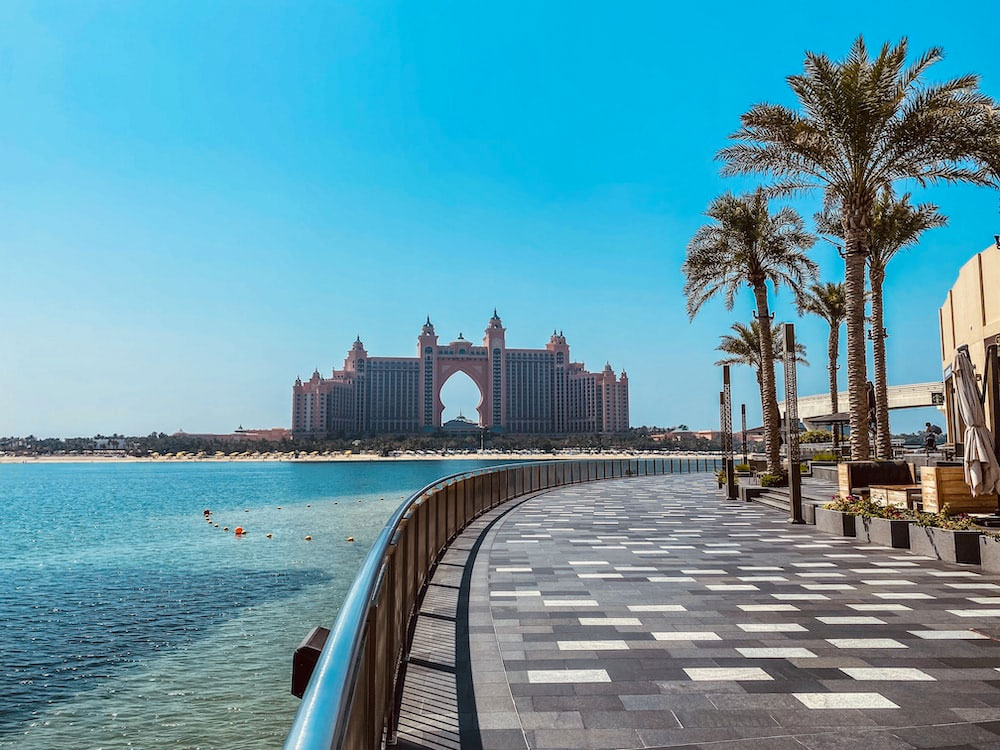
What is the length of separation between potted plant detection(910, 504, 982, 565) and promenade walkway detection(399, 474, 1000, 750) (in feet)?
1.03

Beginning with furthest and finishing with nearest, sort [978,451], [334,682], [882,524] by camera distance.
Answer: [882,524] < [978,451] < [334,682]

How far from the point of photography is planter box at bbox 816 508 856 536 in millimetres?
13227

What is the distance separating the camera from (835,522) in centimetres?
1373

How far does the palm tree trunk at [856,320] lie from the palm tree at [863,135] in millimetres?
22

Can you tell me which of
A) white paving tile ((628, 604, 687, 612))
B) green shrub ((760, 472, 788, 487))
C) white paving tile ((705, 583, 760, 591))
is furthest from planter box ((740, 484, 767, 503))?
white paving tile ((628, 604, 687, 612))

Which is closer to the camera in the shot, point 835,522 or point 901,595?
point 901,595

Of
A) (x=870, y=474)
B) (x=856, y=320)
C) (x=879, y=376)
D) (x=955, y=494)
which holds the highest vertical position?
(x=856, y=320)

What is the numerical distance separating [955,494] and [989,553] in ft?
7.64

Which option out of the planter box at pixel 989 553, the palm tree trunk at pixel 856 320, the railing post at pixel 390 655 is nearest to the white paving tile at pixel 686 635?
the railing post at pixel 390 655

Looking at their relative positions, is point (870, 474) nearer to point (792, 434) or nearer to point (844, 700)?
point (792, 434)

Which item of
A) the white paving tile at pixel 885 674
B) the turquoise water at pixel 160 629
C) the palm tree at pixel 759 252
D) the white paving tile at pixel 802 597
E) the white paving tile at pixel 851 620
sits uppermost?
the palm tree at pixel 759 252

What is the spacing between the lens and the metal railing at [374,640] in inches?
59.5

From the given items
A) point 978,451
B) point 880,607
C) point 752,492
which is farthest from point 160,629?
point 752,492

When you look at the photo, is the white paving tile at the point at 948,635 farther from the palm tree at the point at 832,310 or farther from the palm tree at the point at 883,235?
the palm tree at the point at 832,310
